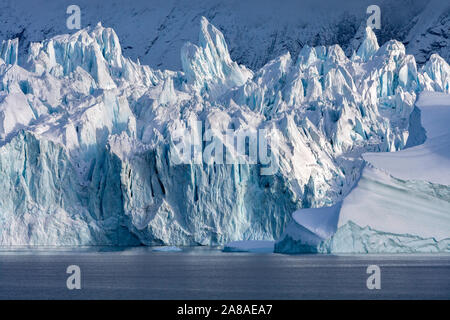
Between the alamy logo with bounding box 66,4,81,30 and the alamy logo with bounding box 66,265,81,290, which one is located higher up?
the alamy logo with bounding box 66,4,81,30

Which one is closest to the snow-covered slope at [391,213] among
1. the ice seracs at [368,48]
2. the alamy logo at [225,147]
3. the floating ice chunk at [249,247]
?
the floating ice chunk at [249,247]

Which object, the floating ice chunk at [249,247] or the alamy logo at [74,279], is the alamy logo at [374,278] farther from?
the floating ice chunk at [249,247]

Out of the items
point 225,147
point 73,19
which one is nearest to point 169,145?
point 225,147

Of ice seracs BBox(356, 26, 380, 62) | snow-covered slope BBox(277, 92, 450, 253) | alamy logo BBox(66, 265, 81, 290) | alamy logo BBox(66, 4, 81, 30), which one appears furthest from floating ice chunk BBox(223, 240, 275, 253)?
alamy logo BBox(66, 4, 81, 30)

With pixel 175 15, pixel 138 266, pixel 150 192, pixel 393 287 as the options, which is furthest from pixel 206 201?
pixel 175 15

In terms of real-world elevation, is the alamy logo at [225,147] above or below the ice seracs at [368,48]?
below

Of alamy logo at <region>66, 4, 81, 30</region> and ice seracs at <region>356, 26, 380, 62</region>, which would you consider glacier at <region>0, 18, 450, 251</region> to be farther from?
alamy logo at <region>66, 4, 81, 30</region>

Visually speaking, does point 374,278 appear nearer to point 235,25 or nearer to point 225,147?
point 225,147
